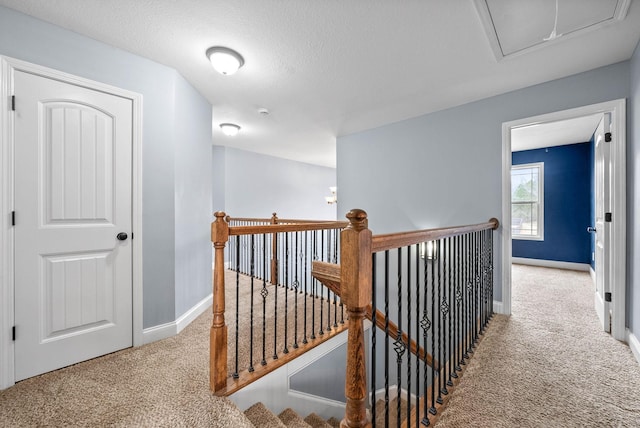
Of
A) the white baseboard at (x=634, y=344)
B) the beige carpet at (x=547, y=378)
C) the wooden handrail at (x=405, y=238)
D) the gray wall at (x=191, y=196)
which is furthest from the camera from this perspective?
the gray wall at (x=191, y=196)

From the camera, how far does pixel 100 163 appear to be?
79.2 inches

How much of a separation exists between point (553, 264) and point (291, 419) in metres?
5.72

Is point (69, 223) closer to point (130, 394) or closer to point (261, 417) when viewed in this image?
point (130, 394)

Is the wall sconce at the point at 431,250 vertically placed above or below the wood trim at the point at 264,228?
below

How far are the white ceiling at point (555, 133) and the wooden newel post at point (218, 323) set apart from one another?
14.0ft

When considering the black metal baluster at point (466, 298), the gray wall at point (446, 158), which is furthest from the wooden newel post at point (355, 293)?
the gray wall at point (446, 158)

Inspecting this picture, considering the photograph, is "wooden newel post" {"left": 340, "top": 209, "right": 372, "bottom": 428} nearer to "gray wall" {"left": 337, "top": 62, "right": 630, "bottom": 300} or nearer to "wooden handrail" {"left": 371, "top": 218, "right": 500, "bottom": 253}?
"wooden handrail" {"left": 371, "top": 218, "right": 500, "bottom": 253}

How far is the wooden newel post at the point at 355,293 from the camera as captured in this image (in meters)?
0.85

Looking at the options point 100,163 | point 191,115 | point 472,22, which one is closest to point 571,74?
point 472,22

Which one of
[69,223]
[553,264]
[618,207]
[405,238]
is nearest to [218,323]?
[405,238]

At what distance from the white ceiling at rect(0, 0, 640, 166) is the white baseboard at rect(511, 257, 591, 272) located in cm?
413

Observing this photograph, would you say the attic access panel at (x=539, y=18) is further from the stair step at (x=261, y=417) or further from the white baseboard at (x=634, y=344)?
the stair step at (x=261, y=417)

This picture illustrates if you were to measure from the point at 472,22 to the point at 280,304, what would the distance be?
3.26 meters

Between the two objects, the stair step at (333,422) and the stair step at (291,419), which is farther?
the stair step at (333,422)
